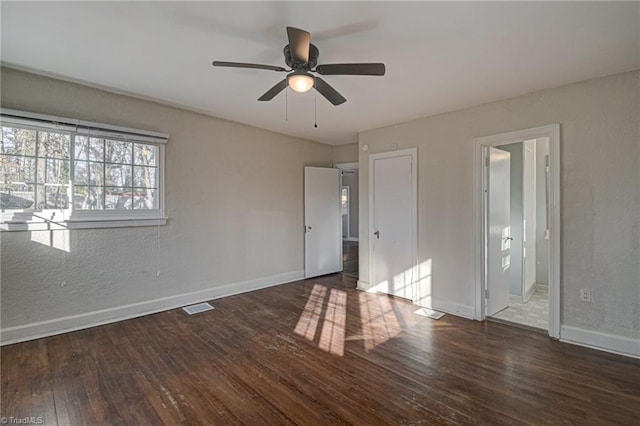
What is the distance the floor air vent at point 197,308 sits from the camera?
374 cm

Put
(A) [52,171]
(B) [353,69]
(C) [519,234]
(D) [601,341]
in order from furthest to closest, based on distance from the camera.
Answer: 1. (C) [519,234]
2. (A) [52,171]
3. (D) [601,341]
4. (B) [353,69]

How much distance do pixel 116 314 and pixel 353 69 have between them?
3640mm

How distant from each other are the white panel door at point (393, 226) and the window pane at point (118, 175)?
3364mm

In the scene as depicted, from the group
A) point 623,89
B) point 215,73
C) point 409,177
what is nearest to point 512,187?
point 409,177

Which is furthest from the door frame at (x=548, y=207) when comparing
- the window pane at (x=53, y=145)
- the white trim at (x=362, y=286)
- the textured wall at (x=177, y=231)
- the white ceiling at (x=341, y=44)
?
the window pane at (x=53, y=145)

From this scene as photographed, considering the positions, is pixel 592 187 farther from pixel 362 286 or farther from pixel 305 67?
pixel 362 286

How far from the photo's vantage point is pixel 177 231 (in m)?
3.89

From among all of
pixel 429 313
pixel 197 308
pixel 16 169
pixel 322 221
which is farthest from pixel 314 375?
pixel 322 221

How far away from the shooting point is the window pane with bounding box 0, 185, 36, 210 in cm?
275

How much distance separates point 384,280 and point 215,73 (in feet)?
11.7

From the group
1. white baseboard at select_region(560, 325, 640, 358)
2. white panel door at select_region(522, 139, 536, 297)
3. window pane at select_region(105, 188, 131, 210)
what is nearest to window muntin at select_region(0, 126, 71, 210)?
window pane at select_region(105, 188, 131, 210)

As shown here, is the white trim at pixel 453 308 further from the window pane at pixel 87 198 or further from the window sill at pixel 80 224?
the window pane at pixel 87 198

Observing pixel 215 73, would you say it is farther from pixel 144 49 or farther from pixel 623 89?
pixel 623 89

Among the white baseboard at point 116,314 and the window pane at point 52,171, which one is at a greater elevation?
the window pane at point 52,171
